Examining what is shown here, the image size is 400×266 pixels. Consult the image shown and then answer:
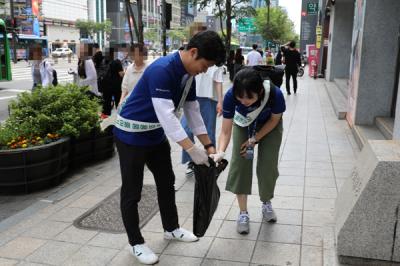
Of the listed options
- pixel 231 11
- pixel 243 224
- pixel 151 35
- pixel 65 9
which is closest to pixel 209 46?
pixel 243 224

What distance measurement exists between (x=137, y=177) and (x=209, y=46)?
3.77 ft

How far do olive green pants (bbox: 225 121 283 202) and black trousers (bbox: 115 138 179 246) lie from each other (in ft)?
2.00

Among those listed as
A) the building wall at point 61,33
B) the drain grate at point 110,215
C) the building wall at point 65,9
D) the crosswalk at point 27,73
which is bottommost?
the crosswalk at point 27,73

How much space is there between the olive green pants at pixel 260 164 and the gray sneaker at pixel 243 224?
24 centimetres

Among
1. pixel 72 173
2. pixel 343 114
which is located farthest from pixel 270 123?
pixel 343 114

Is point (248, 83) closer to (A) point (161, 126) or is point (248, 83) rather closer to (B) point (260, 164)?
(A) point (161, 126)

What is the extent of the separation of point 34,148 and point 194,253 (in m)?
2.48

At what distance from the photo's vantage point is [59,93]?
20.0 feet

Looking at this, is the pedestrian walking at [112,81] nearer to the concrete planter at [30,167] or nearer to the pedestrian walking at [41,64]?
the pedestrian walking at [41,64]

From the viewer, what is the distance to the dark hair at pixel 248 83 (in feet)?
11.3

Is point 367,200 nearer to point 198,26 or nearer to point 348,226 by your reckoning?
point 348,226

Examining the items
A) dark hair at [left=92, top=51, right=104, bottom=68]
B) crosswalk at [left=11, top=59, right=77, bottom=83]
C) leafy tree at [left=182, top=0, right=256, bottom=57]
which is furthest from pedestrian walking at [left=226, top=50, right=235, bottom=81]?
dark hair at [left=92, top=51, right=104, bottom=68]

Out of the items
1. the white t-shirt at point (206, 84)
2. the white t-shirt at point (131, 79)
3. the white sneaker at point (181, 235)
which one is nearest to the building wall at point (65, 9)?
the white t-shirt at point (131, 79)

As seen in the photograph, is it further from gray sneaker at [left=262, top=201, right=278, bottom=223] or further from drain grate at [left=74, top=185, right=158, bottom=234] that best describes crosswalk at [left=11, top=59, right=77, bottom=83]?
gray sneaker at [left=262, top=201, right=278, bottom=223]
